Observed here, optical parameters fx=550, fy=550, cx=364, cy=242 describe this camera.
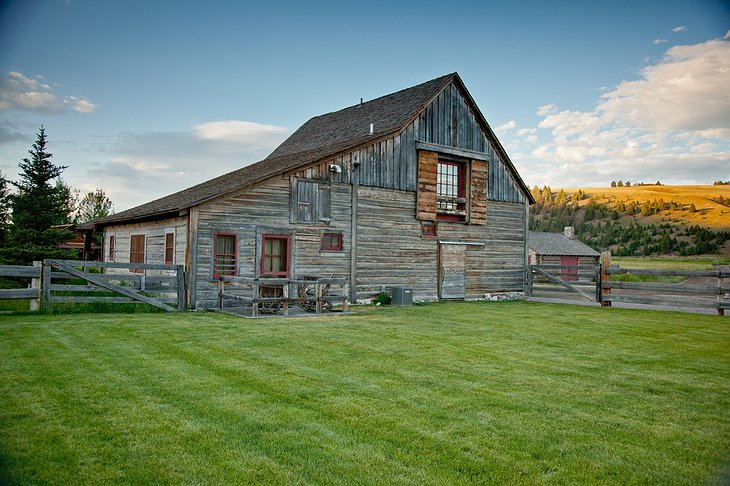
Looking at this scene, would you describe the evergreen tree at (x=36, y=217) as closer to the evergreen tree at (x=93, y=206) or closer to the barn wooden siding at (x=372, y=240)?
the barn wooden siding at (x=372, y=240)

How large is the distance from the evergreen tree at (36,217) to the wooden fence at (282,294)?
15099 millimetres

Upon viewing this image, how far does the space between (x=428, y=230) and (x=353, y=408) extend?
55.2 ft

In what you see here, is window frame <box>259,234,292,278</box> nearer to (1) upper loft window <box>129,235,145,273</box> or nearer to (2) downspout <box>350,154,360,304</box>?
(2) downspout <box>350,154,360,304</box>

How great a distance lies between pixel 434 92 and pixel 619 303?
1126 cm

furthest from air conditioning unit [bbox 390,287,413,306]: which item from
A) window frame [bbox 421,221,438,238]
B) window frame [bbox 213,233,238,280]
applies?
window frame [bbox 213,233,238,280]

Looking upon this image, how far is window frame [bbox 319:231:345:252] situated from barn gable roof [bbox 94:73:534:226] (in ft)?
8.66

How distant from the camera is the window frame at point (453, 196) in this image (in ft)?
75.7

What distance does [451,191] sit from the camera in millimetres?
23688

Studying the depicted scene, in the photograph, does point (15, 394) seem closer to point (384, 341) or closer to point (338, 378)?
point (338, 378)

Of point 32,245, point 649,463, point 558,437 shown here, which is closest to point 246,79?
point 558,437

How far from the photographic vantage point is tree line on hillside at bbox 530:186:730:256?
26.8 m

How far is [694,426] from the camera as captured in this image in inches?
224

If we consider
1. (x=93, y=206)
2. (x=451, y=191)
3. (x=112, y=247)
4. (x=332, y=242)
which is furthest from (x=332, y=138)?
(x=93, y=206)

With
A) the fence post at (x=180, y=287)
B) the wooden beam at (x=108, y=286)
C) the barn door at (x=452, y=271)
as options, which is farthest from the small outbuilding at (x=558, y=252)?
the wooden beam at (x=108, y=286)
